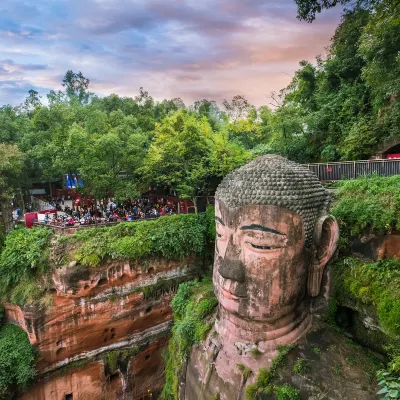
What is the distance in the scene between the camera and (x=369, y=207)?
24.7ft

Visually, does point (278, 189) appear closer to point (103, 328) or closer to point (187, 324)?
point (187, 324)

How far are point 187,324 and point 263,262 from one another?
10.7 ft

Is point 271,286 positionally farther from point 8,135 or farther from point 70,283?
point 8,135

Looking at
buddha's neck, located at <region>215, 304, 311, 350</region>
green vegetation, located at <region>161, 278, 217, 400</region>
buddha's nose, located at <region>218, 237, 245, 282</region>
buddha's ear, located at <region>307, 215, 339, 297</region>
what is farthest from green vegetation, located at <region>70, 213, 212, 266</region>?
buddha's ear, located at <region>307, 215, 339, 297</region>

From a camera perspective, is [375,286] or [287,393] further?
[375,286]

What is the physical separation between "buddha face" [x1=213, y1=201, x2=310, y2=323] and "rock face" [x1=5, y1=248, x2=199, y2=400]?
9.45 metres

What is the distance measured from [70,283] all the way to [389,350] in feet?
38.9

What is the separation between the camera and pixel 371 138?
53.7 feet

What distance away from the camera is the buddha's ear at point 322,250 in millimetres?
6426

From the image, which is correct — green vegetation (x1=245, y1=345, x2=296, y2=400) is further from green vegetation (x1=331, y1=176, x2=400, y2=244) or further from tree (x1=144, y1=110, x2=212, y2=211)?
tree (x1=144, y1=110, x2=212, y2=211)

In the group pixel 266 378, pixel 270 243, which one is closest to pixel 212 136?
pixel 270 243

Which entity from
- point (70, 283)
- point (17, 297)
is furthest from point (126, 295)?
point (17, 297)

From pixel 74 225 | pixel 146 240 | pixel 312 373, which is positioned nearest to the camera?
pixel 312 373

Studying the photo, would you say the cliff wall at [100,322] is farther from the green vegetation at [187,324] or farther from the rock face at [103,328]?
the green vegetation at [187,324]
